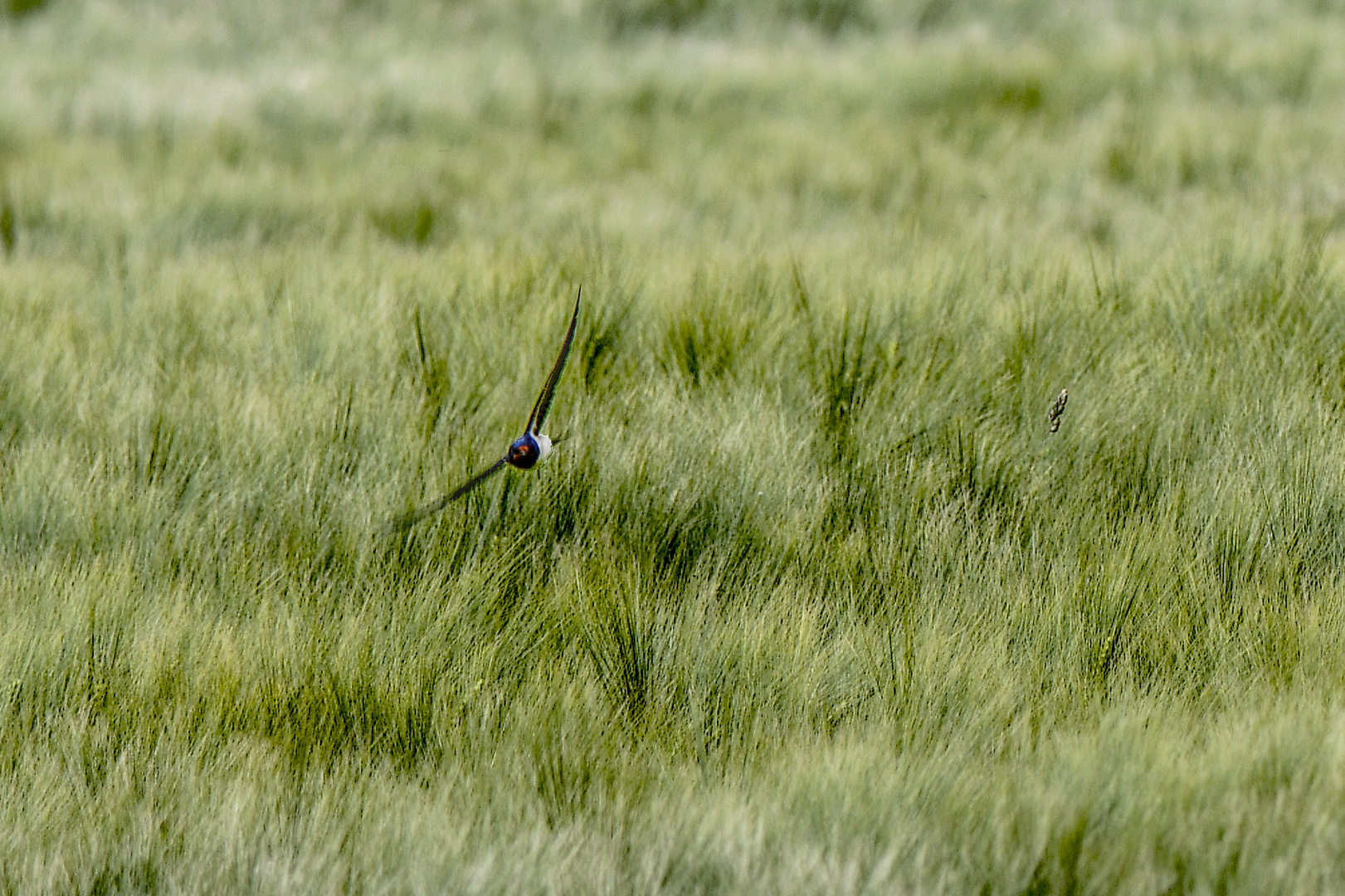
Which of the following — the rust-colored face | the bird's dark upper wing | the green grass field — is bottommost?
the green grass field

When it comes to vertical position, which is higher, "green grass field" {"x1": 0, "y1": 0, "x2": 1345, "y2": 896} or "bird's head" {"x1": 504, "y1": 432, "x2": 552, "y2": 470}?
"bird's head" {"x1": 504, "y1": 432, "x2": 552, "y2": 470}

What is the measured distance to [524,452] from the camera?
1.52 m

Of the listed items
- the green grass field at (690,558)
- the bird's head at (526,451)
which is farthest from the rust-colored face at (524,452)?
the green grass field at (690,558)

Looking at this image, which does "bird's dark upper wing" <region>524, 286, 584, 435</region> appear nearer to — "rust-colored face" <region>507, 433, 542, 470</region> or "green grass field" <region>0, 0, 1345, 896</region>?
"rust-colored face" <region>507, 433, 542, 470</region>

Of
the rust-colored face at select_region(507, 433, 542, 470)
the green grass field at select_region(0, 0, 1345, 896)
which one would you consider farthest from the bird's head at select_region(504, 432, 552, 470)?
the green grass field at select_region(0, 0, 1345, 896)

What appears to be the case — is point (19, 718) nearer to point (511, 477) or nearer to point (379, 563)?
point (379, 563)

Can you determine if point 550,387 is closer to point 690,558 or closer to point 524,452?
point 524,452

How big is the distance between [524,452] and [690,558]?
1.01 feet

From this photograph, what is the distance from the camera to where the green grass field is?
116cm

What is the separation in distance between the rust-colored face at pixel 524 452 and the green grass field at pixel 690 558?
0.15 m

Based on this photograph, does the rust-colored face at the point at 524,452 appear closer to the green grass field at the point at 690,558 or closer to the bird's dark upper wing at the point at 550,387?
the bird's dark upper wing at the point at 550,387

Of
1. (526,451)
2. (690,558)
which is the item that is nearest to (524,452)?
(526,451)

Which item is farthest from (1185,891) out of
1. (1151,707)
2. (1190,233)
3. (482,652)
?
(1190,233)

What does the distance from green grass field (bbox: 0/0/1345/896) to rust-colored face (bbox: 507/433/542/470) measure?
0.15m
